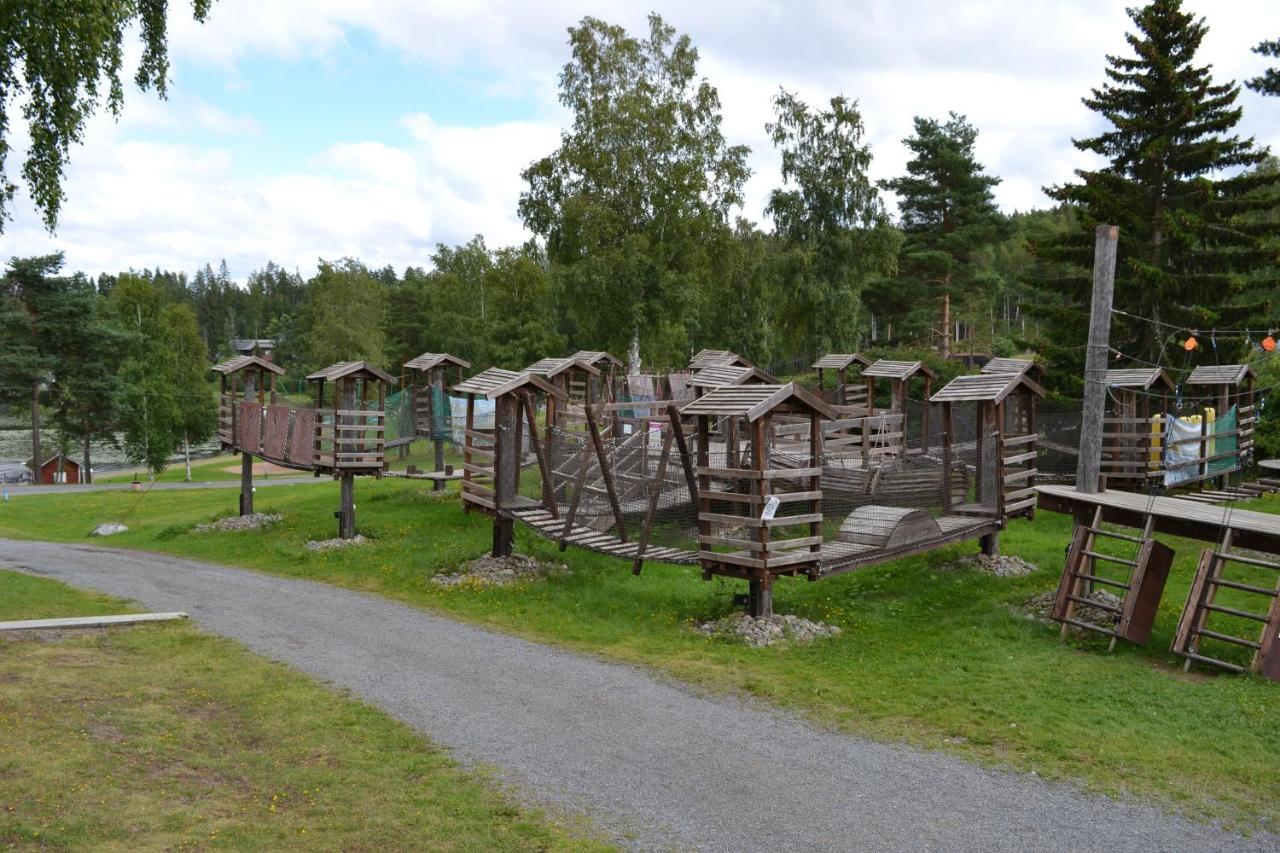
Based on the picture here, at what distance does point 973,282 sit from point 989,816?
144 ft

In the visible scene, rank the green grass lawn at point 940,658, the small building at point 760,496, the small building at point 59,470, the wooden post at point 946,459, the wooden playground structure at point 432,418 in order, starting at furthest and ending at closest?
the small building at point 59,470, the wooden playground structure at point 432,418, the wooden post at point 946,459, the small building at point 760,496, the green grass lawn at point 940,658

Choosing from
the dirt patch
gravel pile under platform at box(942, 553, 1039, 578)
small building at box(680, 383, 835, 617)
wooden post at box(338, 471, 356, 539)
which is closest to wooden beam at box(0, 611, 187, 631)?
wooden post at box(338, 471, 356, 539)

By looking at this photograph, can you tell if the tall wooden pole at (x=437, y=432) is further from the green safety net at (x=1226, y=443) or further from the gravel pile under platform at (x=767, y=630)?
the green safety net at (x=1226, y=443)

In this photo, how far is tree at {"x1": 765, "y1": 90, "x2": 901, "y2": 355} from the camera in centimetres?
3750

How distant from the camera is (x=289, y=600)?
51.5ft

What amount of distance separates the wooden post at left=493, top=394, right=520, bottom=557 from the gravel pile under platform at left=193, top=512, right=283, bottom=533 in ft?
30.2

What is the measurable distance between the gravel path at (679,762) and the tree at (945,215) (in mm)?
37673

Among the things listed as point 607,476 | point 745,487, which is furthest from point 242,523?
point 745,487

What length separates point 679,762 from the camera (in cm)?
854

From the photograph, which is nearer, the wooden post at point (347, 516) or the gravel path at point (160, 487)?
the wooden post at point (347, 516)

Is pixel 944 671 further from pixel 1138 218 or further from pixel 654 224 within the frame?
pixel 654 224

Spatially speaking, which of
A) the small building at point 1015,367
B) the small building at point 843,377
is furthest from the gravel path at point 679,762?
the small building at point 843,377

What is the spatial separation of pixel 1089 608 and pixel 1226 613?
6.62ft

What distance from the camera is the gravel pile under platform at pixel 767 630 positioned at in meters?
12.4
